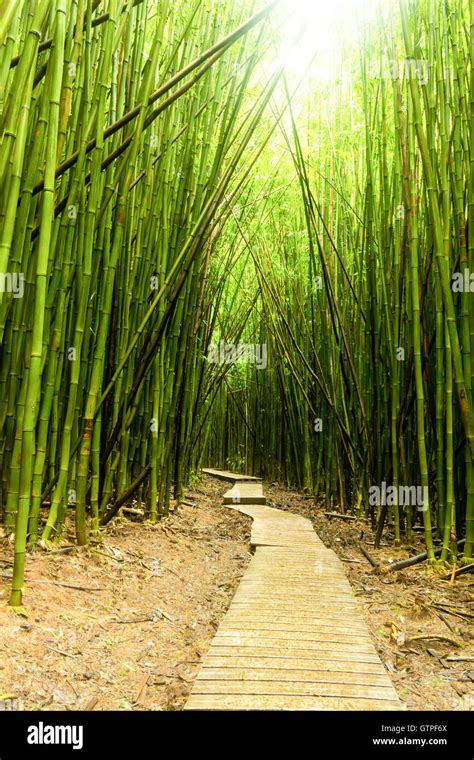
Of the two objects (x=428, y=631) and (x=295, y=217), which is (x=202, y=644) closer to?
(x=428, y=631)

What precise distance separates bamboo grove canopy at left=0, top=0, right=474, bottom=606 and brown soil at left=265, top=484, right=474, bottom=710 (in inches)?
4.4

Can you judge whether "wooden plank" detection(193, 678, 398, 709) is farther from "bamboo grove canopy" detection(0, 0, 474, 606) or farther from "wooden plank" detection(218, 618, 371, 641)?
"bamboo grove canopy" detection(0, 0, 474, 606)

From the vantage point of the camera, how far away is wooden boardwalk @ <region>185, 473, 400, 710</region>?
0.83 m

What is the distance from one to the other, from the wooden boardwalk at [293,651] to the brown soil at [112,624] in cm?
8

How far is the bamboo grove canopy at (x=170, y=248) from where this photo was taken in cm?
115

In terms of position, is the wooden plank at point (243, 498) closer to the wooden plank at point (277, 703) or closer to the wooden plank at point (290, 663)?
the wooden plank at point (290, 663)

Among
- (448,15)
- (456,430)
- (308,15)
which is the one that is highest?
(448,15)

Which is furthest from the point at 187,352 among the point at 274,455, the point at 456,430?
the point at 274,455

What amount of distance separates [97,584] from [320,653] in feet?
1.56

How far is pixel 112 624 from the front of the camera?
1083 millimetres

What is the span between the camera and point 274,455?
463 cm

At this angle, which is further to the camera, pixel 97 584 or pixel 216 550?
pixel 216 550

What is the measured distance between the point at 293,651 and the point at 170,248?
127 cm
